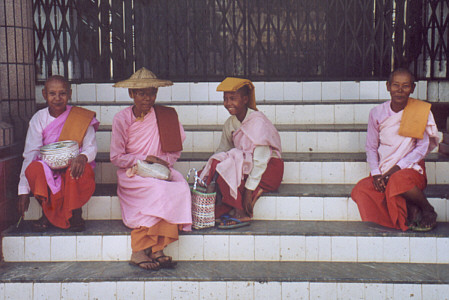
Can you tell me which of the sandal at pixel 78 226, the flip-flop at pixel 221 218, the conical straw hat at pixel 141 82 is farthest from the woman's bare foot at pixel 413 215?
the sandal at pixel 78 226

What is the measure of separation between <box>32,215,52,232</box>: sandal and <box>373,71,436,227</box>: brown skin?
2.51 m

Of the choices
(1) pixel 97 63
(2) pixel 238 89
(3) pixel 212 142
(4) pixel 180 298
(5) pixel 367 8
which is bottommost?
(4) pixel 180 298

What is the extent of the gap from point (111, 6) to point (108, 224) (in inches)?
144

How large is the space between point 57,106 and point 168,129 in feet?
2.85

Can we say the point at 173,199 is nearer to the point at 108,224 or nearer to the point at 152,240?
the point at 152,240

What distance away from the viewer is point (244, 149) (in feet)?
13.1

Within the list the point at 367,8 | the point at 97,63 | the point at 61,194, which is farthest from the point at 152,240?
the point at 367,8

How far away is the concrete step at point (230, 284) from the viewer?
320 cm

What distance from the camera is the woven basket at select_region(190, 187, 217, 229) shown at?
3.64 metres

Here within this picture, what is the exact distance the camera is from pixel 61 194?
3604mm

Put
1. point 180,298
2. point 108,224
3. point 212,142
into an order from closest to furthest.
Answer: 1. point 180,298
2. point 108,224
3. point 212,142

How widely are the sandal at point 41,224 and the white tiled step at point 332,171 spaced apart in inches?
46.6

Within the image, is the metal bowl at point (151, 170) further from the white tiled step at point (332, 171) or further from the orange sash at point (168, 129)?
the white tiled step at point (332, 171)

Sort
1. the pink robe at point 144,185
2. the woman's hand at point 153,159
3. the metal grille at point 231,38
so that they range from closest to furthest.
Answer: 1. the pink robe at point 144,185
2. the woman's hand at point 153,159
3. the metal grille at point 231,38
